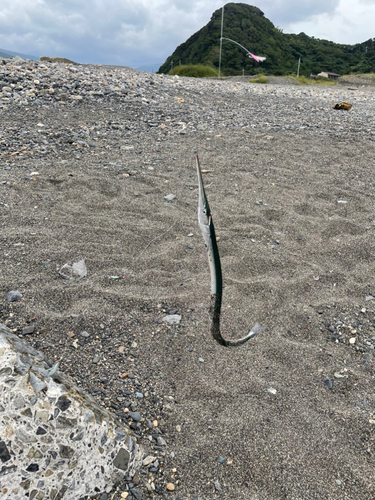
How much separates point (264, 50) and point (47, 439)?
149 feet

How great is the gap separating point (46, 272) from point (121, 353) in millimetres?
971

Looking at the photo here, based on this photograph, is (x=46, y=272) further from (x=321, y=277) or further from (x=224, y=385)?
(x=321, y=277)

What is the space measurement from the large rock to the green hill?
39366 millimetres

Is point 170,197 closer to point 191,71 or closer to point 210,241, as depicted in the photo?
point 210,241

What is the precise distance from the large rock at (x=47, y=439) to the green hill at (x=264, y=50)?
39.4m

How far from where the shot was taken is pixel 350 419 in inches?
70.3

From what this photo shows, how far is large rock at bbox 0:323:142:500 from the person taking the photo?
118 cm

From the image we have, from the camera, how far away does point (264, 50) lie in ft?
129

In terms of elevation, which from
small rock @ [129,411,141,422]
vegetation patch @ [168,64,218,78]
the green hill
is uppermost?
the green hill

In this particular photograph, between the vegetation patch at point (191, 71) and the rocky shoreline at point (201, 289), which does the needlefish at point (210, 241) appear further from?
the vegetation patch at point (191, 71)

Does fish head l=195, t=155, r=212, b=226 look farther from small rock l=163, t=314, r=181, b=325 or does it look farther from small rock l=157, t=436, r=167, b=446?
small rock l=163, t=314, r=181, b=325

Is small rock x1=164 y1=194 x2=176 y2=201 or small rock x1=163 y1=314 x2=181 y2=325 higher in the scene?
small rock x1=164 y1=194 x2=176 y2=201

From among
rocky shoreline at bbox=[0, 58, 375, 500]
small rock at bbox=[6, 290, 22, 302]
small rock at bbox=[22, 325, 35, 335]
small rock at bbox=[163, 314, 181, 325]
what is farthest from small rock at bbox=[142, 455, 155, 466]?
small rock at bbox=[6, 290, 22, 302]

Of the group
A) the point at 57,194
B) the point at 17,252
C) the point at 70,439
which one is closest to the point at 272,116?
the point at 57,194
